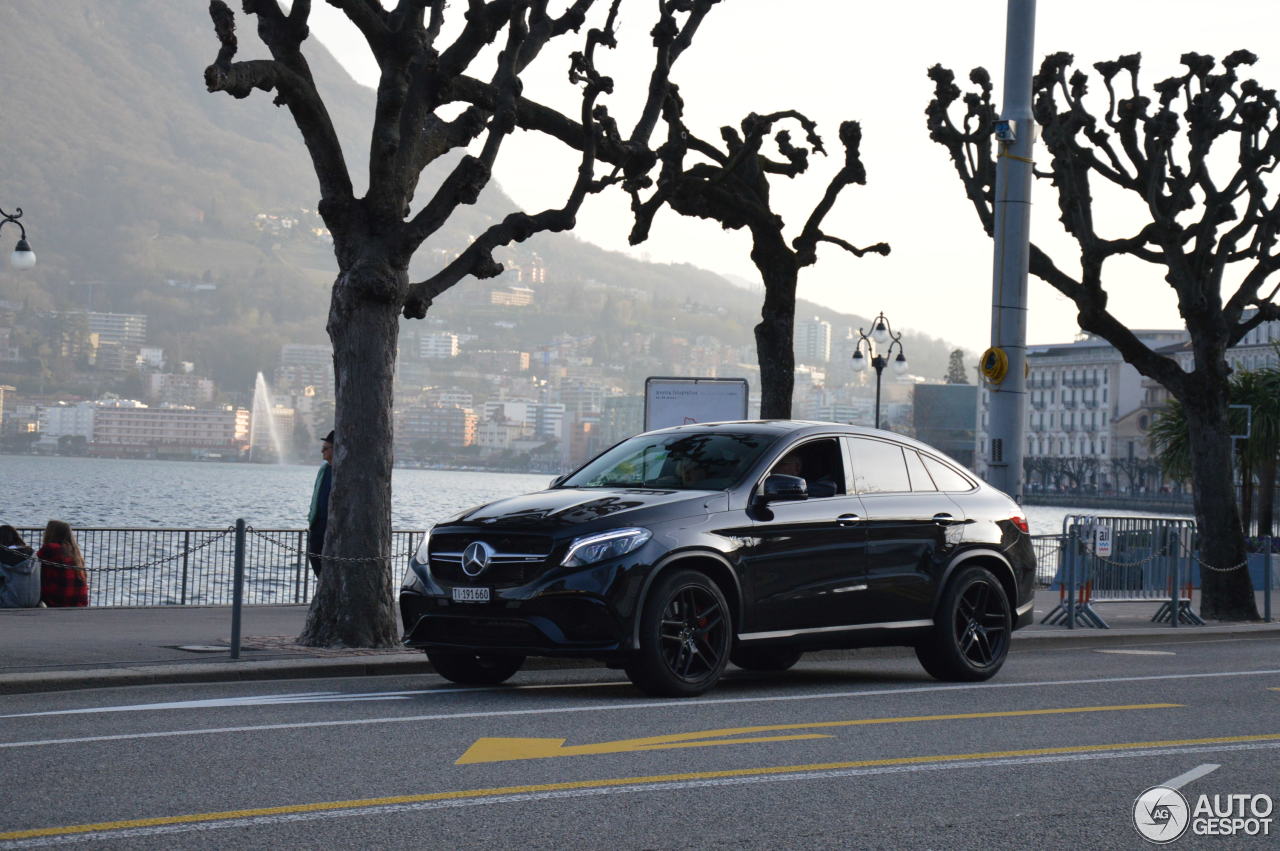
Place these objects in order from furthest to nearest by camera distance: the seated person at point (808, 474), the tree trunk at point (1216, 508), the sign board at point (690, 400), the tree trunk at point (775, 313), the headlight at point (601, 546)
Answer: the tree trunk at point (1216, 508)
the tree trunk at point (775, 313)
the sign board at point (690, 400)
the seated person at point (808, 474)
the headlight at point (601, 546)

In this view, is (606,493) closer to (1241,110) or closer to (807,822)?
(807,822)

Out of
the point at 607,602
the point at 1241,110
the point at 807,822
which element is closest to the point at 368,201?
the point at 607,602

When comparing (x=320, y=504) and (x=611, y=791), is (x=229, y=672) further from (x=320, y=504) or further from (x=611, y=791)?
(x=611, y=791)

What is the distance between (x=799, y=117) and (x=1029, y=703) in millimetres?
12892

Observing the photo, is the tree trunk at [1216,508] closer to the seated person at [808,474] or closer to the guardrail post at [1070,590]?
the guardrail post at [1070,590]

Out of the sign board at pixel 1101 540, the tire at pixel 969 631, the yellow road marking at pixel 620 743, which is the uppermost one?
the sign board at pixel 1101 540

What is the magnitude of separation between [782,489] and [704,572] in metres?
0.83

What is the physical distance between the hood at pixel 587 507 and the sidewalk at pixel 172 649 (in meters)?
2.20

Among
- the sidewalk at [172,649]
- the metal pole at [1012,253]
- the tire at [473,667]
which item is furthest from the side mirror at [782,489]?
the metal pole at [1012,253]

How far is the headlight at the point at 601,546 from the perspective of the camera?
1110cm

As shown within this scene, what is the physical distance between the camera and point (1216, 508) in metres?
25.7

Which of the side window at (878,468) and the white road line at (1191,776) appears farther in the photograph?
the side window at (878,468)

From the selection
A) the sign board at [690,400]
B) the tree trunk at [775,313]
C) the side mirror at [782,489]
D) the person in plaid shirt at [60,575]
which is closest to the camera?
the side mirror at [782,489]

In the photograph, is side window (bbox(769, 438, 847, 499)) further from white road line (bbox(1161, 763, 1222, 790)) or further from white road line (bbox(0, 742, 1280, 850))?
white road line (bbox(1161, 763, 1222, 790))
